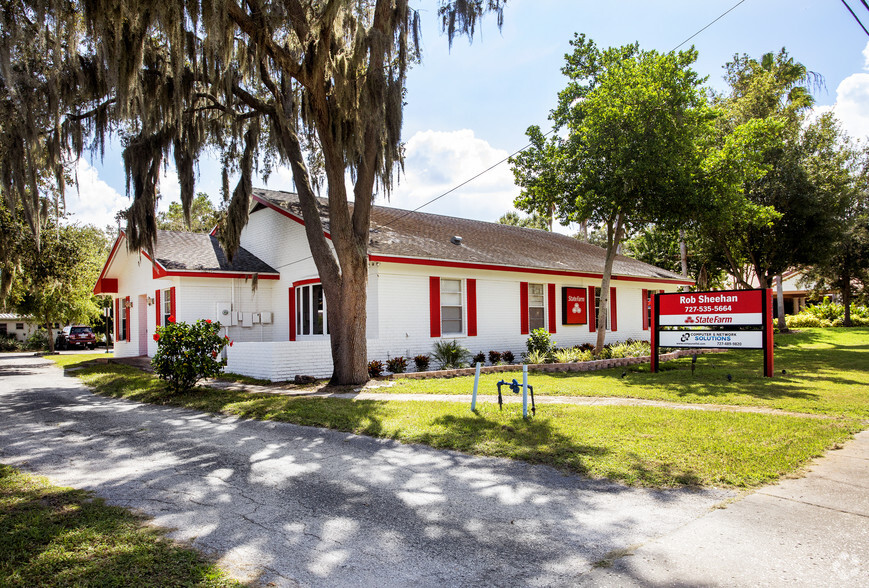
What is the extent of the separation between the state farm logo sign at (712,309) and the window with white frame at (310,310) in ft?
30.3

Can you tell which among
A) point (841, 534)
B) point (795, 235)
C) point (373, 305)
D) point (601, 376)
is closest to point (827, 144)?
point (795, 235)

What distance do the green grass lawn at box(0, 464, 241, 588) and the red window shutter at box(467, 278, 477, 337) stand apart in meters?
12.8

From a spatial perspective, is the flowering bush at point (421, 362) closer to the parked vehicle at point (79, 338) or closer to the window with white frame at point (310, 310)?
the window with white frame at point (310, 310)

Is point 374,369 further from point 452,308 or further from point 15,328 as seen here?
point 15,328

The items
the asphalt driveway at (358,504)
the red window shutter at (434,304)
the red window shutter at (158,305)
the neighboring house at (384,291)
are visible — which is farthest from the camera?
the red window shutter at (158,305)

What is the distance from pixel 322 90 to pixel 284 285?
7844 mm

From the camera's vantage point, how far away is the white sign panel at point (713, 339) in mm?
12446

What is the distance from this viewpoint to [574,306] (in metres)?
20.0

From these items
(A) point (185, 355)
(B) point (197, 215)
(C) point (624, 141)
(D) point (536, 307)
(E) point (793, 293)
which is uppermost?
(B) point (197, 215)

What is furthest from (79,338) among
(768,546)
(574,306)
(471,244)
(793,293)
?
(793,293)

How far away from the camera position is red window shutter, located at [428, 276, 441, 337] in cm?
1602

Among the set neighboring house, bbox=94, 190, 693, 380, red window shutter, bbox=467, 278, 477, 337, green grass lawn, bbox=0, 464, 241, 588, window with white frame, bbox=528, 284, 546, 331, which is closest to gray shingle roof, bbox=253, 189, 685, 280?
neighboring house, bbox=94, 190, 693, 380

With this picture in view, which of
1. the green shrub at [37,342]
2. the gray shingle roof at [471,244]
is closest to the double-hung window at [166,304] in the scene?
the gray shingle roof at [471,244]

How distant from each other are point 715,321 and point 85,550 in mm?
13052
